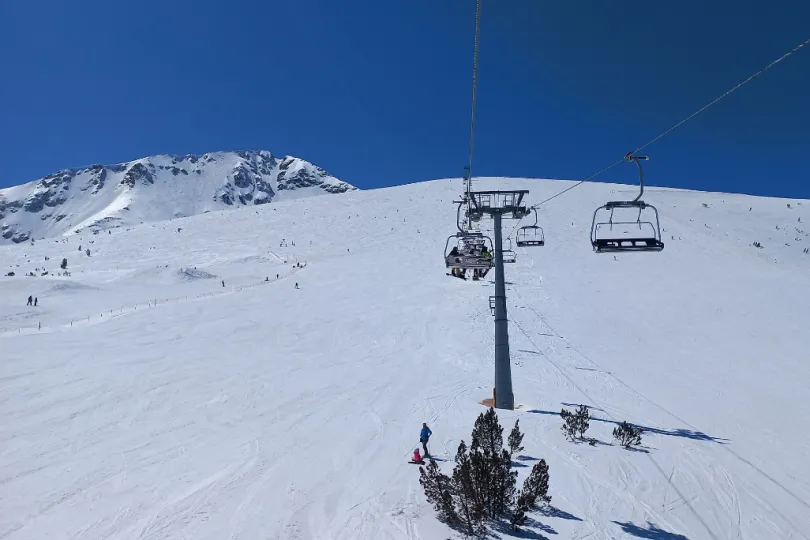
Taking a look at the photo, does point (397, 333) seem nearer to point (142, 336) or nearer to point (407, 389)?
point (407, 389)

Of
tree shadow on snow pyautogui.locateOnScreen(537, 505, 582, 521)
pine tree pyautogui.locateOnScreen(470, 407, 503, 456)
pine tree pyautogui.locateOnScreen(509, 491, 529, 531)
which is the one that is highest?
pine tree pyautogui.locateOnScreen(470, 407, 503, 456)

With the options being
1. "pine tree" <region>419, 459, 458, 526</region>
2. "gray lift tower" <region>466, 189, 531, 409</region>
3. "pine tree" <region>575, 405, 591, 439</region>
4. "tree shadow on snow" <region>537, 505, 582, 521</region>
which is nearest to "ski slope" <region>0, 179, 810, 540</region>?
"tree shadow on snow" <region>537, 505, 582, 521</region>

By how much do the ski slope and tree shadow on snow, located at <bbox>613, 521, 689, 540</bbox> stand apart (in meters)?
0.04

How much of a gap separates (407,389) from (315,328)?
936 cm

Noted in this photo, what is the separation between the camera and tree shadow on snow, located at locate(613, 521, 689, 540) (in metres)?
7.07

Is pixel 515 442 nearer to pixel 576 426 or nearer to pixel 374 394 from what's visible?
pixel 576 426

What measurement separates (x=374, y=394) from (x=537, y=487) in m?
7.80

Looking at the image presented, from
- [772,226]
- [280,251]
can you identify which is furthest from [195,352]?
[772,226]

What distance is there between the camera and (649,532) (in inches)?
283

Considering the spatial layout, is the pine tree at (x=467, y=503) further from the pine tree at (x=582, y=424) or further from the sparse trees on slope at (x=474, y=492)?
the pine tree at (x=582, y=424)

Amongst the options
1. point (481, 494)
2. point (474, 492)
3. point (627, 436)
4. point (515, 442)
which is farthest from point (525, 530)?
point (627, 436)

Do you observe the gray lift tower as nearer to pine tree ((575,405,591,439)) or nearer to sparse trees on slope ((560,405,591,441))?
sparse trees on slope ((560,405,591,441))

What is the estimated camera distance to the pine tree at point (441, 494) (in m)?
7.00

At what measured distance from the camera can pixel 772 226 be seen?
58.8m
